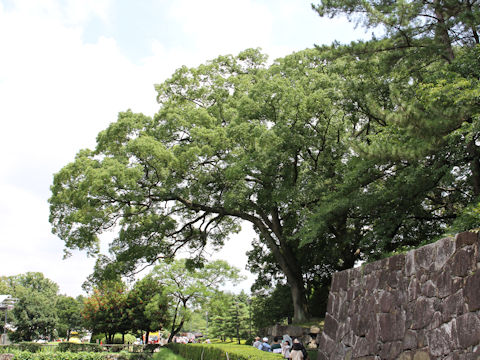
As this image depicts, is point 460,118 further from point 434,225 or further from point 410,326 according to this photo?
point 434,225

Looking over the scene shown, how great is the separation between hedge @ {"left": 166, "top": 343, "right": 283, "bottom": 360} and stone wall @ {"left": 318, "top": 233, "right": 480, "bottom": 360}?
5.80ft

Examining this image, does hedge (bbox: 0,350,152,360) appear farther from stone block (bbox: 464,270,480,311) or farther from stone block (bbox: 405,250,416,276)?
stone block (bbox: 464,270,480,311)

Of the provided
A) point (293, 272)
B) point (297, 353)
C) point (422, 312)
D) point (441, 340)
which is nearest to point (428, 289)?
point (422, 312)

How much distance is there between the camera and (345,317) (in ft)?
32.1

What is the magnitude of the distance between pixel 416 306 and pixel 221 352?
24.0ft

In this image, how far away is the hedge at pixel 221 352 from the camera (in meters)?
9.80

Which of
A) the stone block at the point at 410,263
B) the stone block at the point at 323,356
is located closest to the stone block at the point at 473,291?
the stone block at the point at 410,263

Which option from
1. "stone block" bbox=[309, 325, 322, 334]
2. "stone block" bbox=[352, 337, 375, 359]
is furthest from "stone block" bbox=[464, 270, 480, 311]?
"stone block" bbox=[309, 325, 322, 334]

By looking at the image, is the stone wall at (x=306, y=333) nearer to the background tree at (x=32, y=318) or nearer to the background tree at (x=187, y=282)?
the background tree at (x=187, y=282)

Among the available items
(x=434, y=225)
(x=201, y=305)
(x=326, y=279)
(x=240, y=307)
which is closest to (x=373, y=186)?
(x=434, y=225)

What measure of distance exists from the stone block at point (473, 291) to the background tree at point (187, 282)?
24.3m

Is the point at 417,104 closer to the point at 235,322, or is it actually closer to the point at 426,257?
the point at 426,257

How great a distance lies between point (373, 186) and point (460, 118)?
4066mm

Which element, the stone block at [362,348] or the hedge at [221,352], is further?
the hedge at [221,352]
